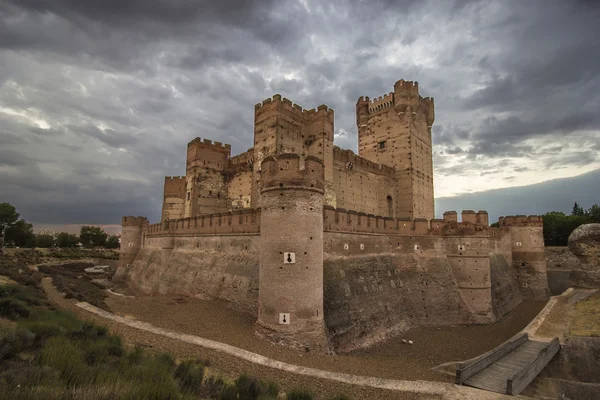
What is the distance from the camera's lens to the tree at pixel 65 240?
58.5 m

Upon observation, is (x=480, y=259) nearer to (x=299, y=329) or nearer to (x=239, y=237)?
(x=299, y=329)

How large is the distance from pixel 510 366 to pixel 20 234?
67.0 metres

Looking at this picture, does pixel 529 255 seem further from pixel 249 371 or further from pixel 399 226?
pixel 249 371

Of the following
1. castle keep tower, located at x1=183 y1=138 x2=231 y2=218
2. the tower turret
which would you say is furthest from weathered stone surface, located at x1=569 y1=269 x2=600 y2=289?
castle keep tower, located at x1=183 y1=138 x2=231 y2=218

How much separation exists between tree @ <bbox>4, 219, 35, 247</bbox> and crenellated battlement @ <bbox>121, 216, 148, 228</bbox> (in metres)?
33.1

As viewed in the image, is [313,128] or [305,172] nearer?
[305,172]

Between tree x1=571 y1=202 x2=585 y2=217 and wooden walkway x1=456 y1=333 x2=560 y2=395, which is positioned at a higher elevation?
tree x1=571 y1=202 x2=585 y2=217

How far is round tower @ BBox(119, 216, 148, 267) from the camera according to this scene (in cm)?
3111

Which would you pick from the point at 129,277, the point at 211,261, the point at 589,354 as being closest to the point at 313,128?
the point at 211,261

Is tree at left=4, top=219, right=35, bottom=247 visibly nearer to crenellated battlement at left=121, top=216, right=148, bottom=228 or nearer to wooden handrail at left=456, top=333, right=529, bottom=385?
crenellated battlement at left=121, top=216, right=148, bottom=228

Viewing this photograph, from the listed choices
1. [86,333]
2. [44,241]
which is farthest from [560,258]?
[44,241]

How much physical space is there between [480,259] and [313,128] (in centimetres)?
1431

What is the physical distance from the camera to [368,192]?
28.6 metres

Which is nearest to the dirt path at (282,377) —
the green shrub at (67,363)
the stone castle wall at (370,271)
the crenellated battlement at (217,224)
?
the green shrub at (67,363)
